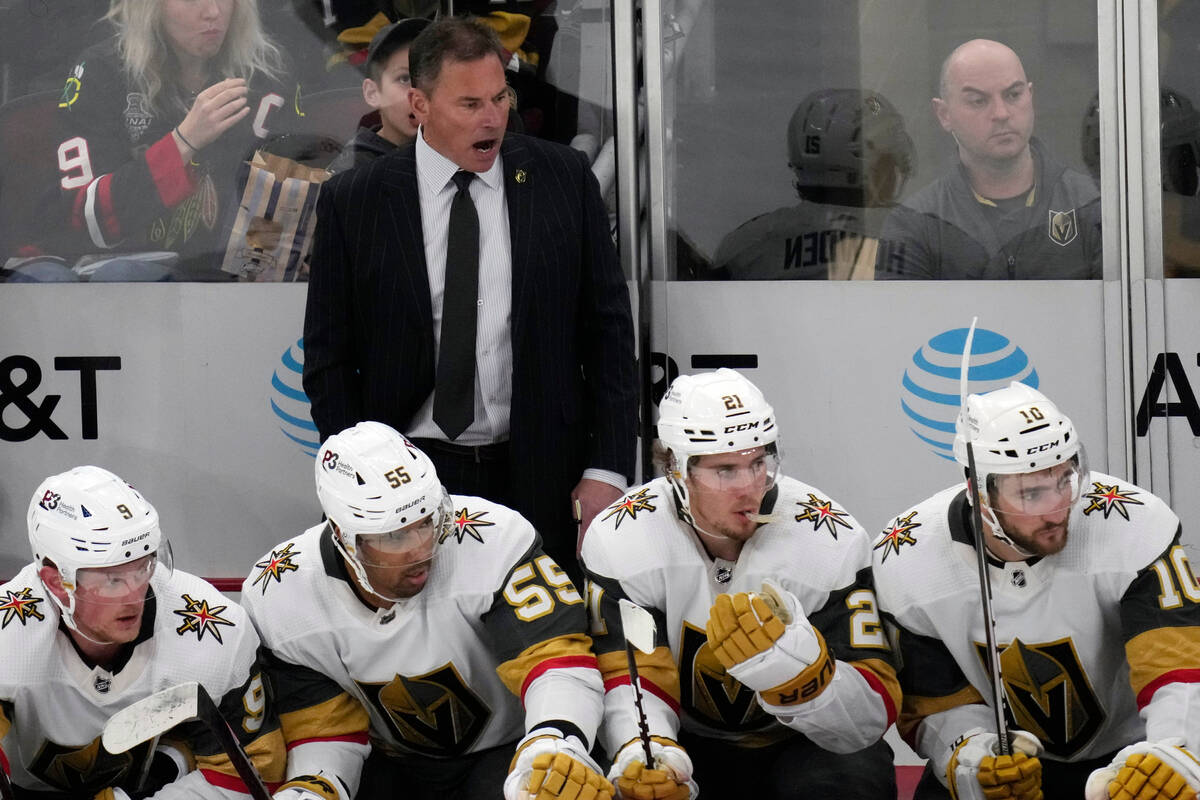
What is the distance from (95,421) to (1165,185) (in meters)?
3.06

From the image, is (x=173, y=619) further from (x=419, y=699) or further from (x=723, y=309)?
(x=723, y=309)

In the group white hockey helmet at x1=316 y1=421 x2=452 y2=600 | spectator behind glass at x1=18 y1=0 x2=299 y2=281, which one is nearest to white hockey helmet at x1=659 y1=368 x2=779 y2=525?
white hockey helmet at x1=316 y1=421 x2=452 y2=600

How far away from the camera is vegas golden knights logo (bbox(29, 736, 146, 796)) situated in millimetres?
3227

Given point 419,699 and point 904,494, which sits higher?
point 904,494

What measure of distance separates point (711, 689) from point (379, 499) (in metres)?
0.85

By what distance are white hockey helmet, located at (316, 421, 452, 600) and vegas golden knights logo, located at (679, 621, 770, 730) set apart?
0.61 m

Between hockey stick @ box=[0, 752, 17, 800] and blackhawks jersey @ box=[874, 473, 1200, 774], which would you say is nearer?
hockey stick @ box=[0, 752, 17, 800]

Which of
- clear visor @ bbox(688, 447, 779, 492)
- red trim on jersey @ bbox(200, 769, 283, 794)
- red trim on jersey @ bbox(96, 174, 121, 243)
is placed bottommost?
red trim on jersey @ bbox(200, 769, 283, 794)

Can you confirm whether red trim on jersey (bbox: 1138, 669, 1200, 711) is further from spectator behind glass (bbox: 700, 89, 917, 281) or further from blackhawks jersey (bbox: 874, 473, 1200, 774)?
spectator behind glass (bbox: 700, 89, 917, 281)

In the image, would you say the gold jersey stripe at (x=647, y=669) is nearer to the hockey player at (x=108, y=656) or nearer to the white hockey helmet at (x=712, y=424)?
the white hockey helmet at (x=712, y=424)

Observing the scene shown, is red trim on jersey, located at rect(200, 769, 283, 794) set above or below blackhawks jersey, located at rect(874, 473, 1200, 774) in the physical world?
below

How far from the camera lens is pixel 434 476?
126 inches

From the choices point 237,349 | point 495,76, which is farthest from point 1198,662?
point 237,349

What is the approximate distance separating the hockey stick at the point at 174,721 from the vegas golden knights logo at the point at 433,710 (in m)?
0.42
